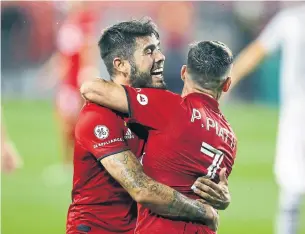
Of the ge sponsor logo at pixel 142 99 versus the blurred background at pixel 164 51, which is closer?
the ge sponsor logo at pixel 142 99

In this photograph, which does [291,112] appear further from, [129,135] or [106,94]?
[106,94]

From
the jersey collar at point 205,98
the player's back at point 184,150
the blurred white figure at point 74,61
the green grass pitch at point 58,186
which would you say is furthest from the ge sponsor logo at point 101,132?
the blurred white figure at point 74,61

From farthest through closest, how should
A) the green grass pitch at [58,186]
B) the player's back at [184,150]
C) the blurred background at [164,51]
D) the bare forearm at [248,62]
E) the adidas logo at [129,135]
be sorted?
1. the blurred background at [164,51]
2. the green grass pitch at [58,186]
3. the bare forearm at [248,62]
4. the adidas logo at [129,135]
5. the player's back at [184,150]

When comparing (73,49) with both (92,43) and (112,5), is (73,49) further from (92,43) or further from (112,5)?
(112,5)

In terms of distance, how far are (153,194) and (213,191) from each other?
31 centimetres

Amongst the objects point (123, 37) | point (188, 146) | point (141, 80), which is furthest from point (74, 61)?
point (188, 146)

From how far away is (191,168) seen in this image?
413 cm

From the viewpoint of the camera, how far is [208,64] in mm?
4195

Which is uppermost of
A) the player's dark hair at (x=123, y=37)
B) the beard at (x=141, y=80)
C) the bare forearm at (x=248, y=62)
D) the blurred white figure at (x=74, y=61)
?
the blurred white figure at (x=74, y=61)

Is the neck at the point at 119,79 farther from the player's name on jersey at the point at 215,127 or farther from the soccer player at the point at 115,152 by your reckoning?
the player's name on jersey at the point at 215,127

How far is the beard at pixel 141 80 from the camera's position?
4.36 metres

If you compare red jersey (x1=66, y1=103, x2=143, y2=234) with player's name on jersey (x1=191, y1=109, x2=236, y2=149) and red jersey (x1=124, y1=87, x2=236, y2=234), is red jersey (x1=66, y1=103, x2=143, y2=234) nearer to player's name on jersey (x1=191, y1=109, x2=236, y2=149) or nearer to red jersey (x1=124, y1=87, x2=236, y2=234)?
red jersey (x1=124, y1=87, x2=236, y2=234)

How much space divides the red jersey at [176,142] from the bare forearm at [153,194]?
0.05 metres

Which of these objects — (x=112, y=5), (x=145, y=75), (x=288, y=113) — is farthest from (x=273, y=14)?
(x=145, y=75)
